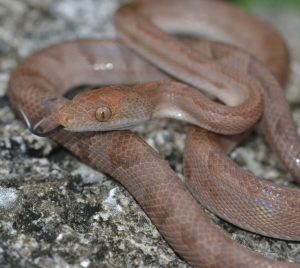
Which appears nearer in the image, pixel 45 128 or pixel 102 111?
pixel 102 111


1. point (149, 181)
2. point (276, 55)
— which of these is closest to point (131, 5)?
point (276, 55)

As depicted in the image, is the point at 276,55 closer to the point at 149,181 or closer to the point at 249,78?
the point at 249,78

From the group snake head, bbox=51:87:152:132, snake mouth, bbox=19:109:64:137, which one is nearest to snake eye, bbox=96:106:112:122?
snake head, bbox=51:87:152:132

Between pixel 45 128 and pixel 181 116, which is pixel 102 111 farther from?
pixel 181 116

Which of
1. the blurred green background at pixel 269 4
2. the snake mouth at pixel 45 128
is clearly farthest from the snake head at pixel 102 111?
the blurred green background at pixel 269 4

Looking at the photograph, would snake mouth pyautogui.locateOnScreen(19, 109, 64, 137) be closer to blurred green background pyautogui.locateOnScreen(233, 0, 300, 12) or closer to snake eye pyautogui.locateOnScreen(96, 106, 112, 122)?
snake eye pyautogui.locateOnScreen(96, 106, 112, 122)

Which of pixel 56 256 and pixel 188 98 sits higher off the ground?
pixel 188 98

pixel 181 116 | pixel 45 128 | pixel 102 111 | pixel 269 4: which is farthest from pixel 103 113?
pixel 269 4
